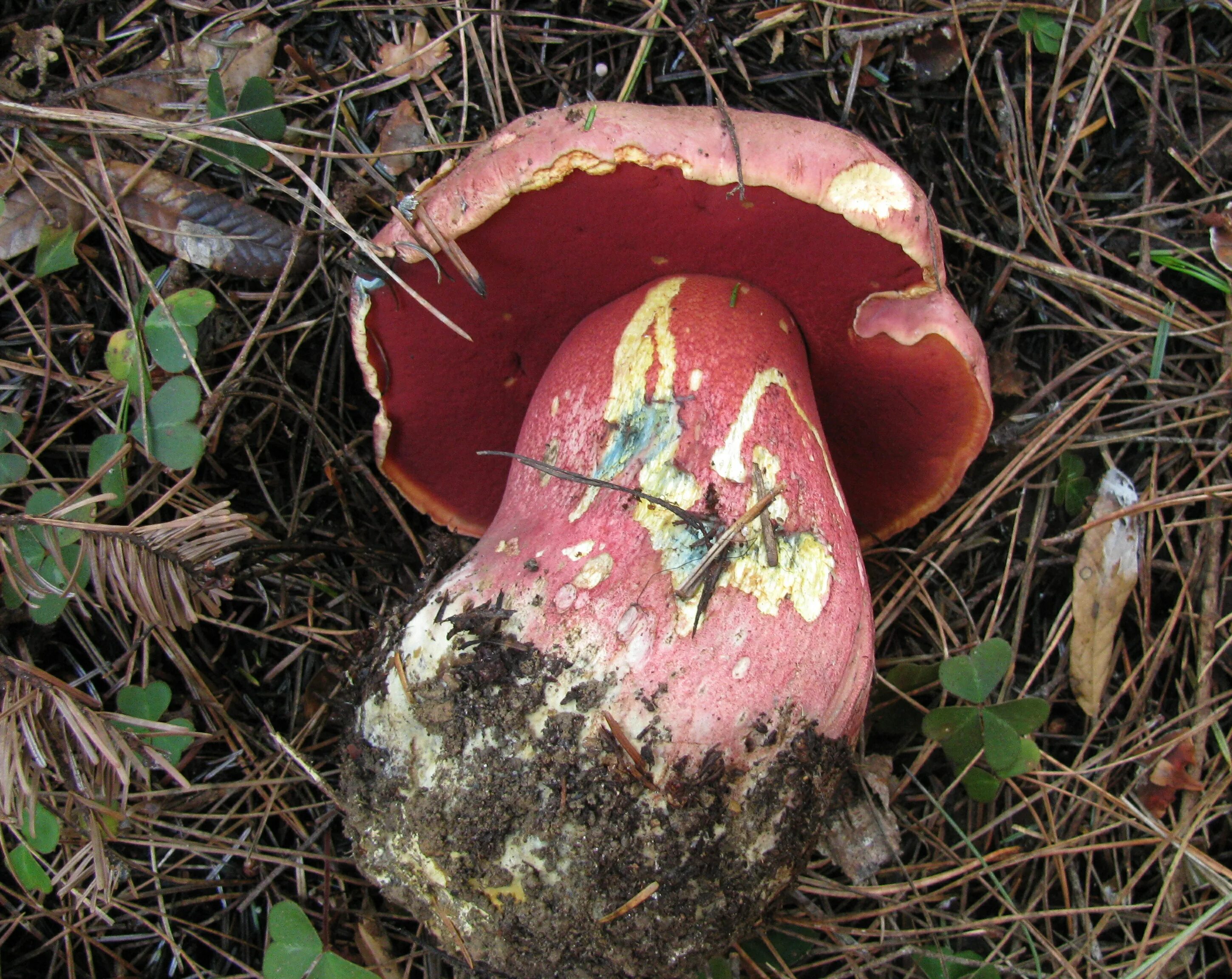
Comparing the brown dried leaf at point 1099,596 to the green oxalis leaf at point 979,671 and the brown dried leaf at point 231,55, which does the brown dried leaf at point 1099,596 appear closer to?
the green oxalis leaf at point 979,671

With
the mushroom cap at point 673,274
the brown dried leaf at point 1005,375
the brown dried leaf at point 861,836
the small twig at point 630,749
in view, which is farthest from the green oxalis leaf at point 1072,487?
the small twig at point 630,749

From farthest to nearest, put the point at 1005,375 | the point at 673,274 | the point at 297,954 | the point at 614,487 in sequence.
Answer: the point at 1005,375
the point at 673,274
the point at 297,954
the point at 614,487

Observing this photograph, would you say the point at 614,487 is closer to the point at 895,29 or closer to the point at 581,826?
the point at 581,826

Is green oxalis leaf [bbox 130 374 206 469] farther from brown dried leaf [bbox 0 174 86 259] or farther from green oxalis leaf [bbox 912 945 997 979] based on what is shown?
green oxalis leaf [bbox 912 945 997 979]

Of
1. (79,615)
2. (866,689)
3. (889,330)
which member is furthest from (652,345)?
(79,615)

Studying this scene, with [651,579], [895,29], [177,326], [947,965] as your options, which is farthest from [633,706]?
[895,29]

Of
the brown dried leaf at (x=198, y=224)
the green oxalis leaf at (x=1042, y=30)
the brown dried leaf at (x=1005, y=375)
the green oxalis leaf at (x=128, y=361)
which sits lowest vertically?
the brown dried leaf at (x=1005, y=375)

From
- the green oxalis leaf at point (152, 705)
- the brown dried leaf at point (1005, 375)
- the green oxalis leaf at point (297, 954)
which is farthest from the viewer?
the brown dried leaf at point (1005, 375)
